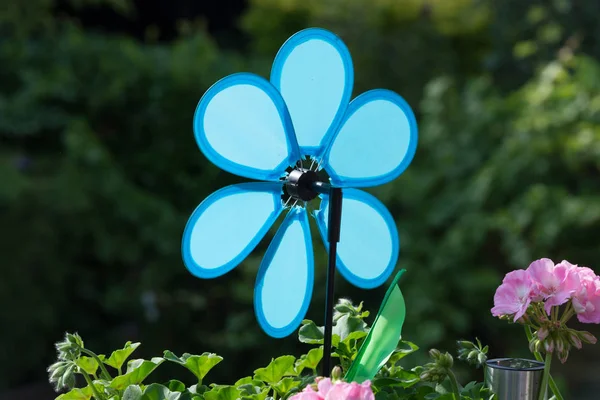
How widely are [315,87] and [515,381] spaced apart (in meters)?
0.38

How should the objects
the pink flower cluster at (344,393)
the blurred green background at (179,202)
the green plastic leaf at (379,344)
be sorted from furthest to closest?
the blurred green background at (179,202) < the green plastic leaf at (379,344) < the pink flower cluster at (344,393)

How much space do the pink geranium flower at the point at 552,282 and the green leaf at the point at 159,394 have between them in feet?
1.21

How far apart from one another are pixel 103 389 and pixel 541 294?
1.50 ft

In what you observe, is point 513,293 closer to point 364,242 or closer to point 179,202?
point 364,242

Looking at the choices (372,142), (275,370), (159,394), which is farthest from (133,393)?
(372,142)

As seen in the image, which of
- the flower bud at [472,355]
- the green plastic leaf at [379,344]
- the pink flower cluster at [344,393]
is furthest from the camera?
the flower bud at [472,355]

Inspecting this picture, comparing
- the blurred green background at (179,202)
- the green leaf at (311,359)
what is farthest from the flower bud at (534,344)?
the blurred green background at (179,202)

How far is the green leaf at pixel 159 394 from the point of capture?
2.94 feet

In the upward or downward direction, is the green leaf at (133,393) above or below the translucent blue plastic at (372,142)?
below

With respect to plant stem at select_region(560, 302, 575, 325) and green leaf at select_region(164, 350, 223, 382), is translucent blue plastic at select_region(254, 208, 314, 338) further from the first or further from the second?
plant stem at select_region(560, 302, 575, 325)

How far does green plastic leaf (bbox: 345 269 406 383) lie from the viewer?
875mm

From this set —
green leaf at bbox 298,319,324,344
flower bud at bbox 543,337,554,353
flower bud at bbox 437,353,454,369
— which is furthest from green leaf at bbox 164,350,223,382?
flower bud at bbox 543,337,554,353

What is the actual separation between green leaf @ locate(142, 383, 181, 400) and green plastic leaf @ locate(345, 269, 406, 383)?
0.17 m

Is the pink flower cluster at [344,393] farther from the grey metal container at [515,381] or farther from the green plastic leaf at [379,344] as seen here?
the grey metal container at [515,381]
